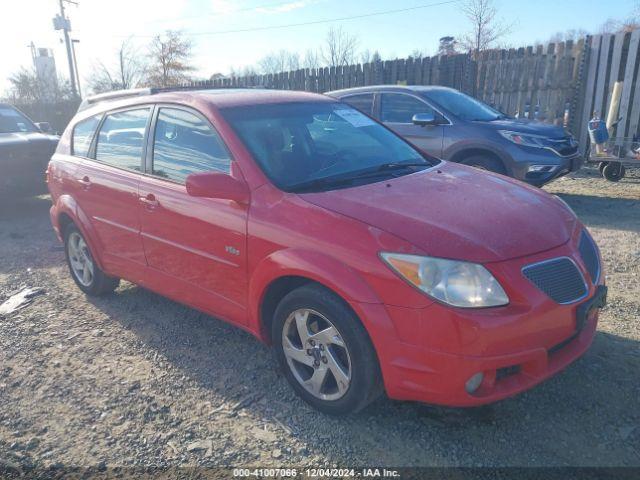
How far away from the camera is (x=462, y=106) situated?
7602 mm

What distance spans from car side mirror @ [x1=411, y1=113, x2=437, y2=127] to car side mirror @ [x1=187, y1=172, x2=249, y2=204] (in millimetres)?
4787

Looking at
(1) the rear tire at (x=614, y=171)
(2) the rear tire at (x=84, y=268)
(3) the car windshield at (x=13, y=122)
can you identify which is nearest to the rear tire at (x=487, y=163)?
(1) the rear tire at (x=614, y=171)

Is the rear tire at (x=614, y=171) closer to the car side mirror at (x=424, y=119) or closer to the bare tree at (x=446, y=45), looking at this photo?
the car side mirror at (x=424, y=119)

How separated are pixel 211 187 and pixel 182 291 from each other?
1.01 metres

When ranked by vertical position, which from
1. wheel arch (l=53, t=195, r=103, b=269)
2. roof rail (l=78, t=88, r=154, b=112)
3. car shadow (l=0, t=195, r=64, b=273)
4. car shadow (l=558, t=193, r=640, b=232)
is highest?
roof rail (l=78, t=88, r=154, b=112)

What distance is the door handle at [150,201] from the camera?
356 cm

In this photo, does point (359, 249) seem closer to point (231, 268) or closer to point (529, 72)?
point (231, 268)

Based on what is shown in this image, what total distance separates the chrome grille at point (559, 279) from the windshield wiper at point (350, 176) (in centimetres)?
120

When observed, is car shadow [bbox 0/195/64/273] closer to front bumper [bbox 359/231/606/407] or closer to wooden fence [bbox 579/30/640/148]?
front bumper [bbox 359/231/606/407]

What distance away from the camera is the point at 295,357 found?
9.62 feet

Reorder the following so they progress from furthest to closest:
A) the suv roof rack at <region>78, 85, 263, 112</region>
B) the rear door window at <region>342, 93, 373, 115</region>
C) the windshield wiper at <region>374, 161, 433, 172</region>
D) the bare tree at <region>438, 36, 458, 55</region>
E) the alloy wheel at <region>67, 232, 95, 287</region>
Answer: the bare tree at <region>438, 36, 458, 55</region> < the rear door window at <region>342, 93, 373, 115</region> < the alloy wheel at <region>67, 232, 95, 287</region> < the suv roof rack at <region>78, 85, 263, 112</region> < the windshield wiper at <region>374, 161, 433, 172</region>

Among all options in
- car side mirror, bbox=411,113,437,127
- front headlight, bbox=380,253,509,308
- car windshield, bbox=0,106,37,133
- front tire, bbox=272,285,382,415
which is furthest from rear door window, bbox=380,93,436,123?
car windshield, bbox=0,106,37,133

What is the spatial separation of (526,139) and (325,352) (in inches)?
212

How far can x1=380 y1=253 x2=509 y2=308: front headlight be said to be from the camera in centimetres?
233
